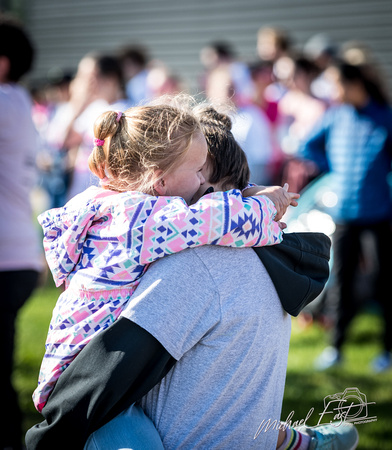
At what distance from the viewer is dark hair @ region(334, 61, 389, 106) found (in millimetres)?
4734

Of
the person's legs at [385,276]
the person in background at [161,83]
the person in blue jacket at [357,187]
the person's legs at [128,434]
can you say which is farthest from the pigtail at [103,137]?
the person in background at [161,83]

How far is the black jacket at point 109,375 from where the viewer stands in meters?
1.64

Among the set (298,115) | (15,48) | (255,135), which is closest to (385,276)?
(255,135)

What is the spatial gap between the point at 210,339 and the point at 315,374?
123 inches

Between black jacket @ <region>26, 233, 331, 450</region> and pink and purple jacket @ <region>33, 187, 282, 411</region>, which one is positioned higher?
pink and purple jacket @ <region>33, 187, 282, 411</region>

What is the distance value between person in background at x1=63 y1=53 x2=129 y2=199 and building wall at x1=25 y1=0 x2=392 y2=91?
221 inches

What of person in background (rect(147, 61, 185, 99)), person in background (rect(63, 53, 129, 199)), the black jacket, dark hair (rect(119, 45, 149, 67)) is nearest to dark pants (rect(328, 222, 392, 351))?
person in background (rect(63, 53, 129, 199))

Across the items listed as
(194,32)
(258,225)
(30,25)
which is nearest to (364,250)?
(258,225)

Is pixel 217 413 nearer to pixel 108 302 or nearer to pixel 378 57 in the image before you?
pixel 108 302

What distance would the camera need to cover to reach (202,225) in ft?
5.51

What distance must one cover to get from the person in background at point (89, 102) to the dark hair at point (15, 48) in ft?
6.39

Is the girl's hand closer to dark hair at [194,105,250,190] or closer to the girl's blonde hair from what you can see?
dark hair at [194,105,250,190]

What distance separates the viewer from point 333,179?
505 cm

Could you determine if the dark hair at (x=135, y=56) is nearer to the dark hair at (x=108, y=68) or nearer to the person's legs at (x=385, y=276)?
the dark hair at (x=108, y=68)
